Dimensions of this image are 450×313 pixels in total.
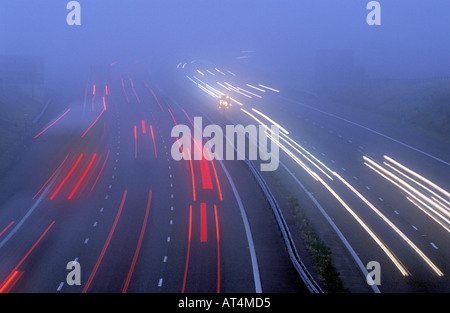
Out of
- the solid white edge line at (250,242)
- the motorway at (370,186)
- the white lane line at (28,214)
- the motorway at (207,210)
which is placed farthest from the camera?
the white lane line at (28,214)

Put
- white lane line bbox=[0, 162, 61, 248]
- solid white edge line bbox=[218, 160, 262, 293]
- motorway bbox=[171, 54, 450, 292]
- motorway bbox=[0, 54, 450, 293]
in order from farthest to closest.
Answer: white lane line bbox=[0, 162, 61, 248] < motorway bbox=[171, 54, 450, 292] < motorway bbox=[0, 54, 450, 293] < solid white edge line bbox=[218, 160, 262, 293]

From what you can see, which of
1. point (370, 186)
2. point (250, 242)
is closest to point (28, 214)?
point (250, 242)

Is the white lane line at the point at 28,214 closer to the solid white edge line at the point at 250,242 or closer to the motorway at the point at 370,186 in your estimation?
the solid white edge line at the point at 250,242

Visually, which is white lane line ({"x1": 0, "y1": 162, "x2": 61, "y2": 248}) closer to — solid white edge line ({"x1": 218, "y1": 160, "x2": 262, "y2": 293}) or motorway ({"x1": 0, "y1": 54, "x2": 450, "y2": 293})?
motorway ({"x1": 0, "y1": 54, "x2": 450, "y2": 293})

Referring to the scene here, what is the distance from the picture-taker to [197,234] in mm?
32250

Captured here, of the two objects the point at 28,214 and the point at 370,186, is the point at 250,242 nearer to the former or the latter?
the point at 370,186

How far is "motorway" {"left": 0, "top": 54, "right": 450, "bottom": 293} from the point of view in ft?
86.0

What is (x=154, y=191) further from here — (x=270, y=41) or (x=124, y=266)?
(x=270, y=41)

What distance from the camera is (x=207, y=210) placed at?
3684 centimetres

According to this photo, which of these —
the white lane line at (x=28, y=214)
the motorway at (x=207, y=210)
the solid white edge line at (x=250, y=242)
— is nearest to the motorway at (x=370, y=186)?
the motorway at (x=207, y=210)

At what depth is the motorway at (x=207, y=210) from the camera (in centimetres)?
2620

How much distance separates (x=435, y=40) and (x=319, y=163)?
10315 centimetres

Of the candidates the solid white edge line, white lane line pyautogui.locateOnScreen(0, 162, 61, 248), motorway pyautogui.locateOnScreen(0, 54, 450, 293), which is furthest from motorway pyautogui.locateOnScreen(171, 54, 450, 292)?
white lane line pyautogui.locateOnScreen(0, 162, 61, 248)
